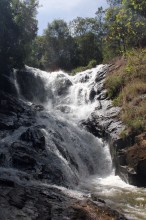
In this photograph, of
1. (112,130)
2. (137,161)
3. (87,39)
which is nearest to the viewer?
(137,161)

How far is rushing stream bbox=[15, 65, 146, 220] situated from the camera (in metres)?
12.3

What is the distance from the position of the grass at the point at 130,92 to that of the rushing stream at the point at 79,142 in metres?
1.80

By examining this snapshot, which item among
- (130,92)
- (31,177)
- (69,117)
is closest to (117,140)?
(130,92)

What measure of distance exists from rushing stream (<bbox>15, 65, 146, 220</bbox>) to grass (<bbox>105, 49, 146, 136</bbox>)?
1.80m

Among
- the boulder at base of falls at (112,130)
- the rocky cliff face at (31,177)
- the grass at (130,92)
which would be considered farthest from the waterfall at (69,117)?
the grass at (130,92)

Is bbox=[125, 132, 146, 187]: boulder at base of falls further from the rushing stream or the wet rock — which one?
the wet rock

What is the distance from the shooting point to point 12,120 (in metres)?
18.4

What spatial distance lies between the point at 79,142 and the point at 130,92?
4.75 m

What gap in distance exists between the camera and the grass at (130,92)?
17172mm

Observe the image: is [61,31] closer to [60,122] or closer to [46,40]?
[46,40]

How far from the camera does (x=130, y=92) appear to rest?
21.1 metres

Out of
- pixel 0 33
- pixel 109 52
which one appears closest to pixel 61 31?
pixel 109 52

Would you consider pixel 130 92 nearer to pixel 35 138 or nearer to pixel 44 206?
pixel 35 138

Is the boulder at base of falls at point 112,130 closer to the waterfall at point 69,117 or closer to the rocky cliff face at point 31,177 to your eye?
the waterfall at point 69,117
